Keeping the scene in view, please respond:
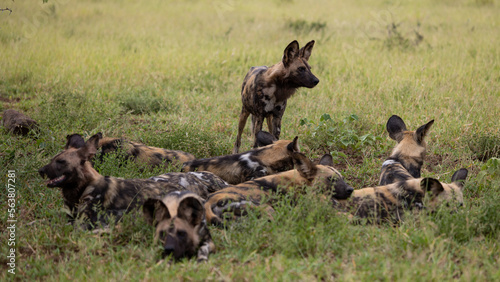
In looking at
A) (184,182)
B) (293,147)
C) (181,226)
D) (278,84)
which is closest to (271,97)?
(278,84)

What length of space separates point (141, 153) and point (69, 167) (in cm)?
135

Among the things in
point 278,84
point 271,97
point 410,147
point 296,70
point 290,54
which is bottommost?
point 410,147

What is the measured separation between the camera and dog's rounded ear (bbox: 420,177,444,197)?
3.78 m

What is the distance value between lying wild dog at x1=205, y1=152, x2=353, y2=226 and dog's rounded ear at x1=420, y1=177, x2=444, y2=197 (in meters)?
0.56

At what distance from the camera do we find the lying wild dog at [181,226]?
3.17 m

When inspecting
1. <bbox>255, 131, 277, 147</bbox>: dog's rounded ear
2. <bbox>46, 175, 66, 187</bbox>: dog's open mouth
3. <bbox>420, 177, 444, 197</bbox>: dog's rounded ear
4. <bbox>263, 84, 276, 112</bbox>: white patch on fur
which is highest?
<bbox>263, 84, 276, 112</bbox>: white patch on fur

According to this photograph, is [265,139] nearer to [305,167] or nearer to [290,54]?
[305,167]

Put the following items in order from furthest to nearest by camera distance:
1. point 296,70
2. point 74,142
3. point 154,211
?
point 296,70 → point 74,142 → point 154,211

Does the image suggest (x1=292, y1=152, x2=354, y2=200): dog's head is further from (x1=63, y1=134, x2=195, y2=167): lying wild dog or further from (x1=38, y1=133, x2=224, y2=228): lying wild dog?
(x1=63, y1=134, x2=195, y2=167): lying wild dog

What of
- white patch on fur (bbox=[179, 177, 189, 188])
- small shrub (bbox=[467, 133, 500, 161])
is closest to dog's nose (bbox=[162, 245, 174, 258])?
white patch on fur (bbox=[179, 177, 189, 188])

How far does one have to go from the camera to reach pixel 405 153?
4824 millimetres

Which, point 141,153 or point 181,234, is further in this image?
point 141,153

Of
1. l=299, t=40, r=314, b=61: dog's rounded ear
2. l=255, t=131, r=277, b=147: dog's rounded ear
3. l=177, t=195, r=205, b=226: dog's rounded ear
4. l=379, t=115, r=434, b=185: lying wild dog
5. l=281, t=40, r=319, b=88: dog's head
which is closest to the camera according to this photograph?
l=177, t=195, r=205, b=226: dog's rounded ear

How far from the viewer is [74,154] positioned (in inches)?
147
